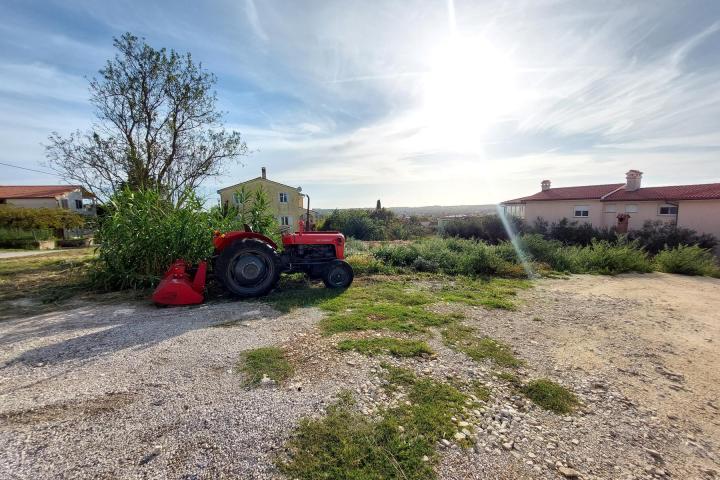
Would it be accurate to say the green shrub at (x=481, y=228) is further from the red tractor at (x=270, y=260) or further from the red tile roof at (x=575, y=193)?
the red tractor at (x=270, y=260)

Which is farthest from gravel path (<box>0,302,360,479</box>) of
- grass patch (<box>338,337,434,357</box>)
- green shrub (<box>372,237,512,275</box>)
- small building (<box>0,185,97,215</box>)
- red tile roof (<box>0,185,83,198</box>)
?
red tile roof (<box>0,185,83,198</box>)

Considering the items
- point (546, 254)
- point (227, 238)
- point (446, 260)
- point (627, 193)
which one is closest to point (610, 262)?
point (546, 254)

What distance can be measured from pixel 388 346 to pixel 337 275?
2880 millimetres

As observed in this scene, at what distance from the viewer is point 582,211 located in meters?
21.6

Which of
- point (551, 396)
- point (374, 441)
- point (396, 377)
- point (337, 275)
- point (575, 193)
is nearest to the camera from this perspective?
point (374, 441)

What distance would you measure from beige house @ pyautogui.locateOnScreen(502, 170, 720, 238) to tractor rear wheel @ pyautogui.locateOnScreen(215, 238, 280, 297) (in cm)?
2148

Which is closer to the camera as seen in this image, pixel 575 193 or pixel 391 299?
pixel 391 299

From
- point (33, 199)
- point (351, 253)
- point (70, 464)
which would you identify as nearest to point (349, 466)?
point (70, 464)

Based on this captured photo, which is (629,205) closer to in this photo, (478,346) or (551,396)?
(478,346)

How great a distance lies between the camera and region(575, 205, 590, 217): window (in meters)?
21.5

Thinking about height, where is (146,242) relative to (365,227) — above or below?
above

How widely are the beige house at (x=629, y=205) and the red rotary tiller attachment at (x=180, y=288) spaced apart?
885 inches

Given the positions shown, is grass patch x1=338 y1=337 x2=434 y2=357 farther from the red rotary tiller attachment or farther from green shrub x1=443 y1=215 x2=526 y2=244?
green shrub x1=443 y1=215 x2=526 y2=244

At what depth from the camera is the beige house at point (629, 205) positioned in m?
17.6
